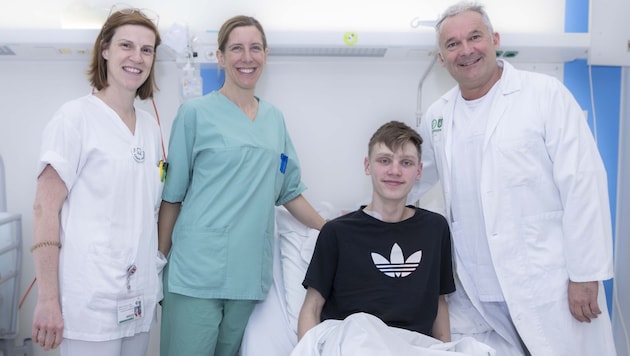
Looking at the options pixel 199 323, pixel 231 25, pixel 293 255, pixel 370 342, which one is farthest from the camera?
pixel 293 255

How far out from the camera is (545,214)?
5.46 ft

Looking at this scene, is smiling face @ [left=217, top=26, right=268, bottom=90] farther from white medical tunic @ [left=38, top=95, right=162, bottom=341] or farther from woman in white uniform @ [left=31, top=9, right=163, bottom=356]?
white medical tunic @ [left=38, top=95, right=162, bottom=341]

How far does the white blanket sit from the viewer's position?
1.38 meters

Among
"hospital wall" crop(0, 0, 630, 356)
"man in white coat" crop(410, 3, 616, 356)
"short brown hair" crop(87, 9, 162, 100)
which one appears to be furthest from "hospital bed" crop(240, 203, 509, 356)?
"short brown hair" crop(87, 9, 162, 100)

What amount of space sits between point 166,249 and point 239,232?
11.6 inches

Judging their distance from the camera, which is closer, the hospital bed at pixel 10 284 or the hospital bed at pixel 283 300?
the hospital bed at pixel 283 300

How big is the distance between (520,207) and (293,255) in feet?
2.67

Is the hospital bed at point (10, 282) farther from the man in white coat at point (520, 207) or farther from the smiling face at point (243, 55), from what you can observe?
the man in white coat at point (520, 207)

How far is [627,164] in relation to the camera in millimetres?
2459

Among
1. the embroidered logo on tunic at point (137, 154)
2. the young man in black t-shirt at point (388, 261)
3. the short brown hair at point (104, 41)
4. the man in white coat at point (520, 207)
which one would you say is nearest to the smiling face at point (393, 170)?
the young man in black t-shirt at point (388, 261)

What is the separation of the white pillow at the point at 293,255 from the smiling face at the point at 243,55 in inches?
22.6

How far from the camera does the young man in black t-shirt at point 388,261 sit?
161 centimetres

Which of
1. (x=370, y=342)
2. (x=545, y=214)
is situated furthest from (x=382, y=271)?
(x=545, y=214)

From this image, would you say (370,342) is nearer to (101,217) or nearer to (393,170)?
(393,170)
